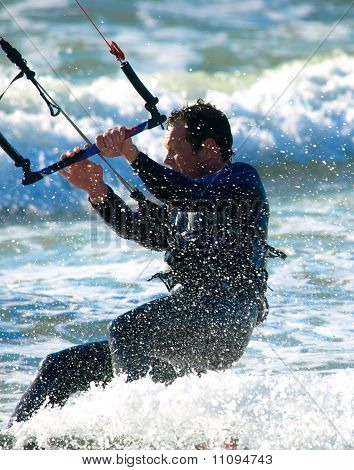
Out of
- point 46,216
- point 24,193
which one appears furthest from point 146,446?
point 24,193

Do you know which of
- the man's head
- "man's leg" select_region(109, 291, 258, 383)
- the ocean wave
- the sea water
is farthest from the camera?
the ocean wave

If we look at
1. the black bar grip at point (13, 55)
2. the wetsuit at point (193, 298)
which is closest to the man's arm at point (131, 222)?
the wetsuit at point (193, 298)

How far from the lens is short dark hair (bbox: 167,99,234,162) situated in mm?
4493

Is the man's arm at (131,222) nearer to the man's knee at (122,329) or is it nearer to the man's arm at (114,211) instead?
the man's arm at (114,211)

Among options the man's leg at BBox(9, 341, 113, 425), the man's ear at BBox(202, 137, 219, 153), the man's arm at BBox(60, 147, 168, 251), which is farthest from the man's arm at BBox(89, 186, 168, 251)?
the man's leg at BBox(9, 341, 113, 425)

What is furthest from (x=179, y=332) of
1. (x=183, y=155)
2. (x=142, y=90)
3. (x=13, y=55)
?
(x=13, y=55)

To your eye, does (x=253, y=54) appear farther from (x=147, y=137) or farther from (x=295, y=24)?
(x=147, y=137)

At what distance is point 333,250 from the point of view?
9.36 m

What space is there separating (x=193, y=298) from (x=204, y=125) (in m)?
0.87

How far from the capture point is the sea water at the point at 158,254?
4.24 meters

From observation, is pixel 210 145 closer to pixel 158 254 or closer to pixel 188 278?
pixel 188 278

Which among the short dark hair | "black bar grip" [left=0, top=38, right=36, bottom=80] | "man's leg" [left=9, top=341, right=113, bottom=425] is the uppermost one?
"black bar grip" [left=0, top=38, right=36, bottom=80]

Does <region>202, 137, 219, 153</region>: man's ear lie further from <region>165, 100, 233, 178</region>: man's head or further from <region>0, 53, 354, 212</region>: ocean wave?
<region>0, 53, 354, 212</region>: ocean wave

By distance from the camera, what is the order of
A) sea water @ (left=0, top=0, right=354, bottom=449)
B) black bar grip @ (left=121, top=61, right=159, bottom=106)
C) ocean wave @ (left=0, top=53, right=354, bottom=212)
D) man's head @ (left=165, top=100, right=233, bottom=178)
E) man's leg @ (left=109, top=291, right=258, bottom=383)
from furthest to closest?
ocean wave @ (left=0, top=53, right=354, bottom=212) → man's head @ (left=165, top=100, right=233, bottom=178) → black bar grip @ (left=121, top=61, right=159, bottom=106) → sea water @ (left=0, top=0, right=354, bottom=449) → man's leg @ (left=109, top=291, right=258, bottom=383)
